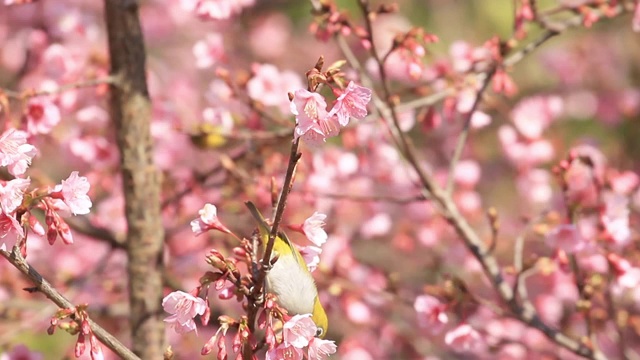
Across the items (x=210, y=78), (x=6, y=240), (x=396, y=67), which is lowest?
(x=210, y=78)

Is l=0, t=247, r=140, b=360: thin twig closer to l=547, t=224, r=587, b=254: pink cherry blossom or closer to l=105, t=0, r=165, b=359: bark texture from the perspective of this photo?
l=105, t=0, r=165, b=359: bark texture

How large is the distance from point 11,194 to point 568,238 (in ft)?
5.63

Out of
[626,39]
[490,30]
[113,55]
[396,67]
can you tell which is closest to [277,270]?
[113,55]

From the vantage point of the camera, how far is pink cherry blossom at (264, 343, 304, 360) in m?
1.92

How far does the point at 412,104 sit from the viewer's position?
10.1 ft

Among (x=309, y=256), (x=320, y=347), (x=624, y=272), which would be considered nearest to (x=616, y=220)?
(x=624, y=272)

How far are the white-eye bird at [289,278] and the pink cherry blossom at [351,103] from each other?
37 cm

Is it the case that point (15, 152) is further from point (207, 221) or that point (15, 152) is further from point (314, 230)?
point (314, 230)

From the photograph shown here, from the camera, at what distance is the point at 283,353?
193 centimetres

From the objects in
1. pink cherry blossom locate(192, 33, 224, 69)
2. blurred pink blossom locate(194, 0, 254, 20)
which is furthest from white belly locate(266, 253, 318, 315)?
pink cherry blossom locate(192, 33, 224, 69)

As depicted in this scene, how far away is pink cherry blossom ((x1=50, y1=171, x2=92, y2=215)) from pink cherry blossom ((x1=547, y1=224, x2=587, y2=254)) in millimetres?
1505

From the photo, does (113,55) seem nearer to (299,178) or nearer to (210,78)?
(299,178)

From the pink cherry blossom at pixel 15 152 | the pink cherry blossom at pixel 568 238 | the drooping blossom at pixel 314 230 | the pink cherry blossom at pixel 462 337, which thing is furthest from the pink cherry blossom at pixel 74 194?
the pink cherry blossom at pixel 568 238

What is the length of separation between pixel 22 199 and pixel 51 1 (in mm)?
2529
